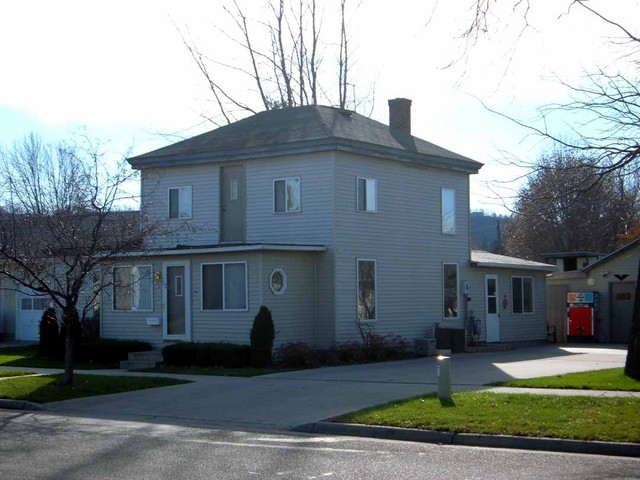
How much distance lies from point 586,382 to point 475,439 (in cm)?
597

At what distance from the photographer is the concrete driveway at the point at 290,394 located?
51.0 feet

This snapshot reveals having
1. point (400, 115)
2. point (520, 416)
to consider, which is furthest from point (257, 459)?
point (400, 115)

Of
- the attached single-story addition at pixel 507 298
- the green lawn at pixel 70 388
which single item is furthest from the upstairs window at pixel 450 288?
the green lawn at pixel 70 388

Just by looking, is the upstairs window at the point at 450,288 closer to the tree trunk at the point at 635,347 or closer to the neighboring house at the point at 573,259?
the neighboring house at the point at 573,259

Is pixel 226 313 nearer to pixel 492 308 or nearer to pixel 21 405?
pixel 21 405

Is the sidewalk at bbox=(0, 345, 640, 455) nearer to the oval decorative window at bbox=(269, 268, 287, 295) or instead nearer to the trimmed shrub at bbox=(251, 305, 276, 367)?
the trimmed shrub at bbox=(251, 305, 276, 367)

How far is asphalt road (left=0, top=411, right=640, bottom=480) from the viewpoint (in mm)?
10422

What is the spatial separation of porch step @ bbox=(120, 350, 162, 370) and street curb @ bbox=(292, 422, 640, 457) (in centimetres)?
1147

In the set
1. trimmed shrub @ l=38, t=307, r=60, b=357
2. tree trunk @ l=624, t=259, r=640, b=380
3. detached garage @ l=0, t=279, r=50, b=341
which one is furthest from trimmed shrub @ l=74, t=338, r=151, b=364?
tree trunk @ l=624, t=259, r=640, b=380

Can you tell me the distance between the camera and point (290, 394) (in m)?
17.7

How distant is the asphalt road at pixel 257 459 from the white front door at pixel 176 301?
39.6ft

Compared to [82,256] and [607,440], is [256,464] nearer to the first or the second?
[607,440]

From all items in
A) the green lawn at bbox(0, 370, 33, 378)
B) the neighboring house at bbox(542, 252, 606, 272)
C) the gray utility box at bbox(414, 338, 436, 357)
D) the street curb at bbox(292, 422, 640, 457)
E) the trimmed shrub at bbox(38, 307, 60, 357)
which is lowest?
the street curb at bbox(292, 422, 640, 457)

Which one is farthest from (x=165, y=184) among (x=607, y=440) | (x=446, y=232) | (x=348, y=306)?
(x=607, y=440)
